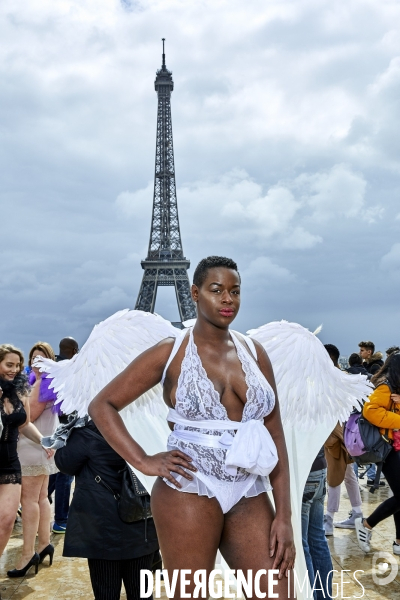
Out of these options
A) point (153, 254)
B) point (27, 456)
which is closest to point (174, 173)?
point (153, 254)

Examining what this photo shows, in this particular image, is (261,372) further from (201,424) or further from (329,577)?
(329,577)

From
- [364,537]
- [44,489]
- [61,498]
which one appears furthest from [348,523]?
[44,489]

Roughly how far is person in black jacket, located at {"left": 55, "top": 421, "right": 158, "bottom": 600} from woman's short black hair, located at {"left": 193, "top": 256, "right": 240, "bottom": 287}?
1.33m

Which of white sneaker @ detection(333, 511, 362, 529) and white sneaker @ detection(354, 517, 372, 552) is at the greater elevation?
white sneaker @ detection(333, 511, 362, 529)

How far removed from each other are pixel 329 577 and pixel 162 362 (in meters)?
2.17

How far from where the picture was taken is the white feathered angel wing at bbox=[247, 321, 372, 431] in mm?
3189

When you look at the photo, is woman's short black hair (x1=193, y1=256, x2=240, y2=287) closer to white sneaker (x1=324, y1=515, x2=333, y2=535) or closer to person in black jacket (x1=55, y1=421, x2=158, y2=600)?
person in black jacket (x1=55, y1=421, x2=158, y2=600)

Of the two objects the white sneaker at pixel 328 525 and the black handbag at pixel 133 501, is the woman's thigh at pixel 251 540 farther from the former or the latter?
the white sneaker at pixel 328 525

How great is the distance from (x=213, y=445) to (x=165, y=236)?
153ft

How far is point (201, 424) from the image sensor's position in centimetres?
Result: 229

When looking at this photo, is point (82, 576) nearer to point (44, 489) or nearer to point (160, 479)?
point (44, 489)

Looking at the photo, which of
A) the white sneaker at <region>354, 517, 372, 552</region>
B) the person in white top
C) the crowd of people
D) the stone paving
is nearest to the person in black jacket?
the crowd of people

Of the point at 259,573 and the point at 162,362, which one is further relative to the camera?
the point at 162,362

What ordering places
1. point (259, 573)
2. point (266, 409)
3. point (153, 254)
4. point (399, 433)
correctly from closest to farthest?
point (259, 573) < point (266, 409) < point (399, 433) < point (153, 254)
